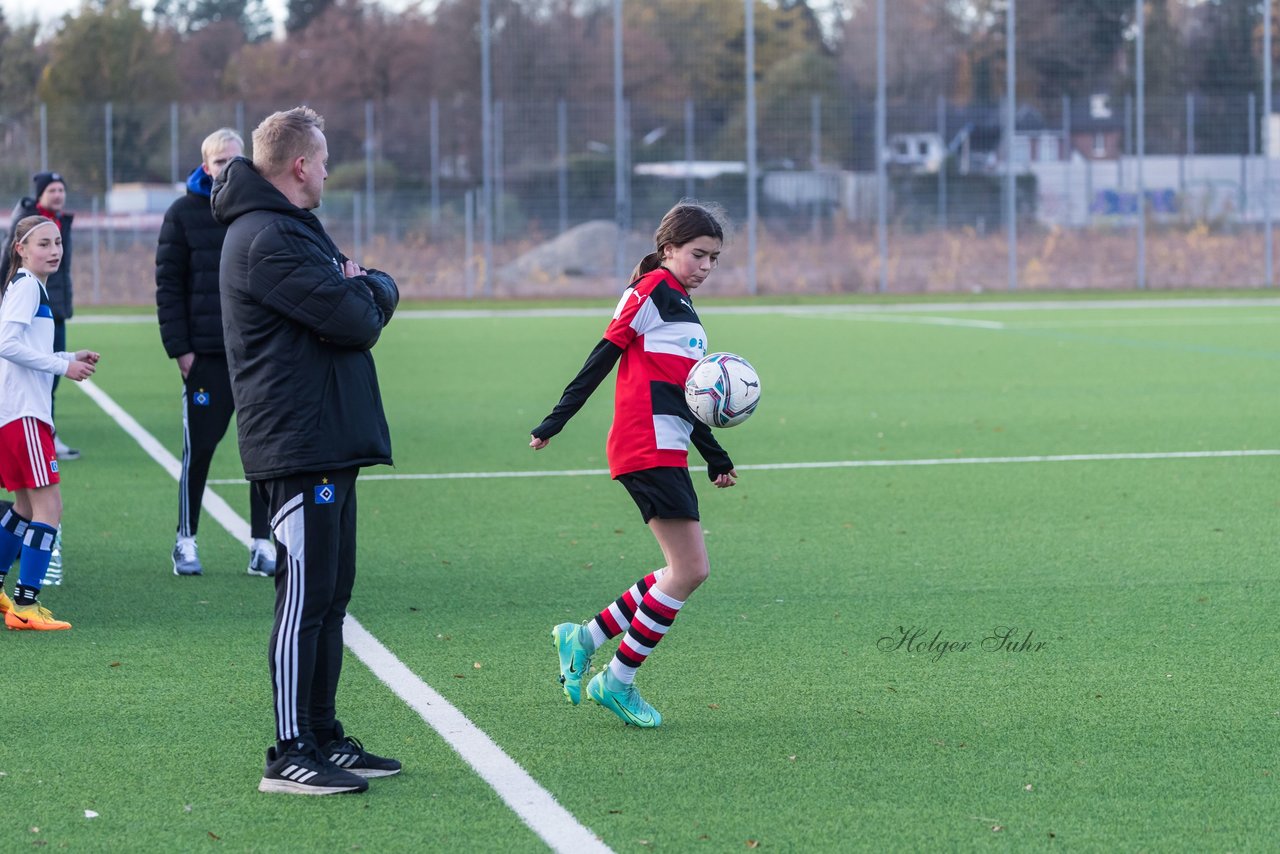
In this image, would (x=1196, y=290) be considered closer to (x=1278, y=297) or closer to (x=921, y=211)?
(x=1278, y=297)

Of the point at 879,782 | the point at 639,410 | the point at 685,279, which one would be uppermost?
the point at 685,279

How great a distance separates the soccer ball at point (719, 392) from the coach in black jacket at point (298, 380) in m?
1.13

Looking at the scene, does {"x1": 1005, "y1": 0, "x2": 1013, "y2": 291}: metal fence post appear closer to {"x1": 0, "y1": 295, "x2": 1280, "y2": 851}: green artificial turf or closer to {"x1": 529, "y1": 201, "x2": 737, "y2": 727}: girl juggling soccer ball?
{"x1": 0, "y1": 295, "x2": 1280, "y2": 851}: green artificial turf

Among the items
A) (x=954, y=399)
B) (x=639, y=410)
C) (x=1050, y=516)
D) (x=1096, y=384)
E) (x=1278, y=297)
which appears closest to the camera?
(x=639, y=410)

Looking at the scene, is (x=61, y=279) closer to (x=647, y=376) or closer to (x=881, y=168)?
(x=647, y=376)

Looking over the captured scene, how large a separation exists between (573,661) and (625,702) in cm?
31

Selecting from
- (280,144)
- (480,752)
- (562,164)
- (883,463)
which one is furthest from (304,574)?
(562,164)

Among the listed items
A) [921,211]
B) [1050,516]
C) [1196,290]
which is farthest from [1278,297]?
[1050,516]

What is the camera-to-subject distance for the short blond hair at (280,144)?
452cm

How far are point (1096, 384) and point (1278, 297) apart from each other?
19.0 m

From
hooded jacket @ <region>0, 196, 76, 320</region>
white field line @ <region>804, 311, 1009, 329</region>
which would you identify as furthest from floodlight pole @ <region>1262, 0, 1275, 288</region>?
hooded jacket @ <region>0, 196, 76, 320</region>

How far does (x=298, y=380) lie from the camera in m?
4.49

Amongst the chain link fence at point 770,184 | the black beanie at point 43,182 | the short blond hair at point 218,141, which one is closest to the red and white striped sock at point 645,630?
the short blond hair at point 218,141

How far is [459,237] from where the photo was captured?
36750 millimetres
